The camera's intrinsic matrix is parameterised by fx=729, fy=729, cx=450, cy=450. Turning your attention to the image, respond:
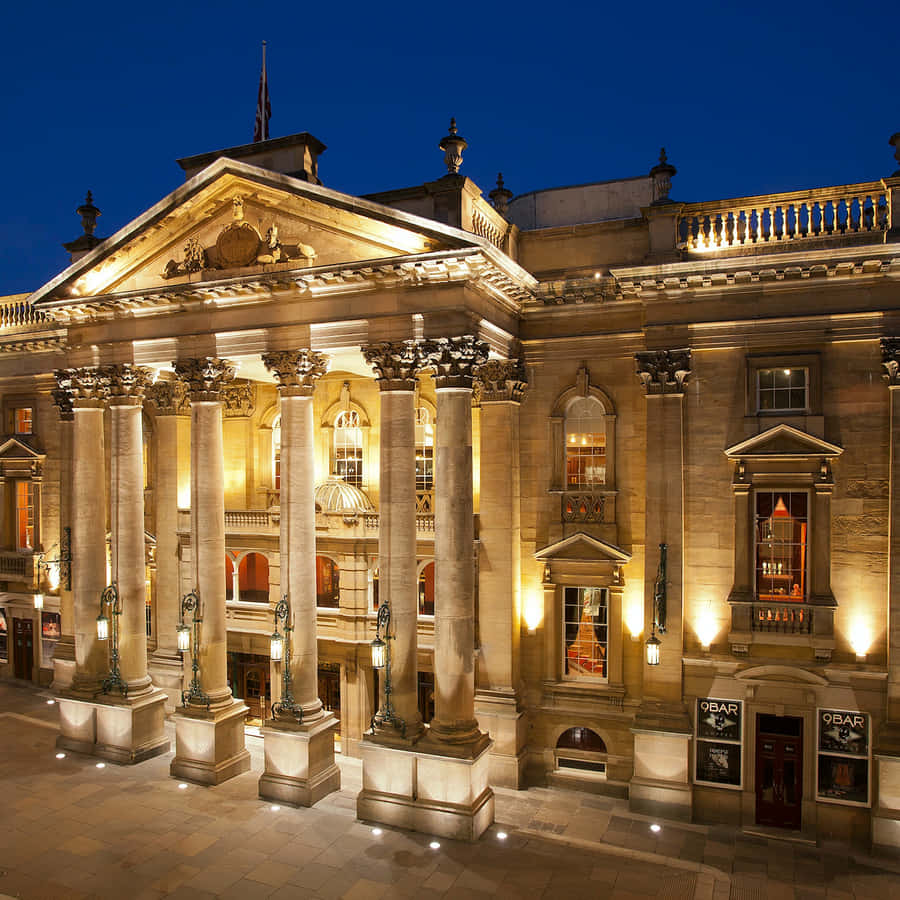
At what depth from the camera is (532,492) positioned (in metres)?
21.6

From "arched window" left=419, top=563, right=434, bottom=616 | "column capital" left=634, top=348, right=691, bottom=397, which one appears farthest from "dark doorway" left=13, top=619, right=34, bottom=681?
"column capital" left=634, top=348, right=691, bottom=397

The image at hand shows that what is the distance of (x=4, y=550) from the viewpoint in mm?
30141

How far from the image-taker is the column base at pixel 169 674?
1033 inches

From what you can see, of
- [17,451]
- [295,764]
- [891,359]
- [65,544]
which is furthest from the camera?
[17,451]

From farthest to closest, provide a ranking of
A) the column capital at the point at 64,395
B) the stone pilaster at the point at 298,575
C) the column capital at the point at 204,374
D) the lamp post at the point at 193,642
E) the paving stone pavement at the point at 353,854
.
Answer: the column capital at the point at 64,395, the column capital at the point at 204,374, the lamp post at the point at 193,642, the stone pilaster at the point at 298,575, the paving stone pavement at the point at 353,854

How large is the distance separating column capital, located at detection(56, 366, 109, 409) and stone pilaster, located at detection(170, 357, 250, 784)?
3.34 meters

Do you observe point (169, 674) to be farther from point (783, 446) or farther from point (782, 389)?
point (782, 389)

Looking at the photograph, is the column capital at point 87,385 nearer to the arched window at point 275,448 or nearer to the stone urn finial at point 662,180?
the arched window at point 275,448

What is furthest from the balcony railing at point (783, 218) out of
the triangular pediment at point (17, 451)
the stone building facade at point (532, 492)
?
the triangular pediment at point (17, 451)

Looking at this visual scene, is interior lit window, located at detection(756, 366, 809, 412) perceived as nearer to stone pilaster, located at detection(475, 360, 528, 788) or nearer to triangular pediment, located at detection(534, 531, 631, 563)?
triangular pediment, located at detection(534, 531, 631, 563)

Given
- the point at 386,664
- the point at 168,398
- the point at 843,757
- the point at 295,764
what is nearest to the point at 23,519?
the point at 168,398

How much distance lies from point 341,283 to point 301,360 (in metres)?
2.35

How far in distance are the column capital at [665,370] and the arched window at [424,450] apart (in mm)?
7642

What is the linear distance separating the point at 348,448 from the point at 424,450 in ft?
9.76
